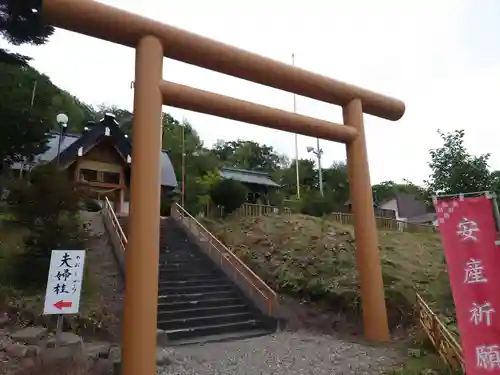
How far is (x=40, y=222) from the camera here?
6910 mm

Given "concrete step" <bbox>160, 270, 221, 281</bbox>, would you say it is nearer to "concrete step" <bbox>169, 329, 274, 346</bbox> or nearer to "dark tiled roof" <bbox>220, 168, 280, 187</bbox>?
"concrete step" <bbox>169, 329, 274, 346</bbox>

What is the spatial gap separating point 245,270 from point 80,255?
16.2 ft

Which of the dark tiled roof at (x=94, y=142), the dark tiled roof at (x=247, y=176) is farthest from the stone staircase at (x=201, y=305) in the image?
the dark tiled roof at (x=247, y=176)

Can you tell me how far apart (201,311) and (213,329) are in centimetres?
64

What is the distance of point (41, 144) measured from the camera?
965 centimetres

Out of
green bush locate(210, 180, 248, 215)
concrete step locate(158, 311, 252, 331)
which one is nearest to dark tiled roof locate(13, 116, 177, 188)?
green bush locate(210, 180, 248, 215)

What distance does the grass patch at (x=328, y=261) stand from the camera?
816 centimetres

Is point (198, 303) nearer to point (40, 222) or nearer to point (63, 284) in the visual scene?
point (40, 222)

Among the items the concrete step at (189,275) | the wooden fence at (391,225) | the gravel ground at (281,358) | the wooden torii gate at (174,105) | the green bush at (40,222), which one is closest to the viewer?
the wooden torii gate at (174,105)

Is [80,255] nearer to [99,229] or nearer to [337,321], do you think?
[337,321]

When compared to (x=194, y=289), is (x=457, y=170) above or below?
above

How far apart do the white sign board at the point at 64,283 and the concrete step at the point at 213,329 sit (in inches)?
102

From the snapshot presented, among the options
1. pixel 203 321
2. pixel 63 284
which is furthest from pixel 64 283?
pixel 203 321

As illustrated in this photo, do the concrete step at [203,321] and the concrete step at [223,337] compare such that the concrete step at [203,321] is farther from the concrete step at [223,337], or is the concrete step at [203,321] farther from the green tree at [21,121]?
the green tree at [21,121]
